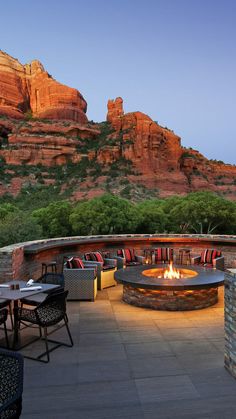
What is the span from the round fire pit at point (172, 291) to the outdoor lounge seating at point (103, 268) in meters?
1.28

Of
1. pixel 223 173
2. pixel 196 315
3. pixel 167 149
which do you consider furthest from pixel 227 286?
pixel 223 173

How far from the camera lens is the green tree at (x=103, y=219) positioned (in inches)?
946

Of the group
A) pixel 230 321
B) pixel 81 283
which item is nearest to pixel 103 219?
pixel 81 283

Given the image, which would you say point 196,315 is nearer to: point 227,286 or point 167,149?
point 227,286

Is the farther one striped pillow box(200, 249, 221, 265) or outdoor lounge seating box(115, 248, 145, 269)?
outdoor lounge seating box(115, 248, 145, 269)

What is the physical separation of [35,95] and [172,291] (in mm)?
92728

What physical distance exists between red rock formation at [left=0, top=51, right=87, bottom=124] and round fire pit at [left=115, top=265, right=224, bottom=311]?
7344cm

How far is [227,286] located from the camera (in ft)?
12.8

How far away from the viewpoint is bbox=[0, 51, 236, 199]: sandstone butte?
5394 cm

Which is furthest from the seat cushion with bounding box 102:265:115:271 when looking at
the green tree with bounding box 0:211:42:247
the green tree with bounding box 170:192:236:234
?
the green tree with bounding box 170:192:236:234

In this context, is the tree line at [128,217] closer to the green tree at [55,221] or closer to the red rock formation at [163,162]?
the green tree at [55,221]

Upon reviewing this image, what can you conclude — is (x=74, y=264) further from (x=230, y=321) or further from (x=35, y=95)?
(x=35, y=95)

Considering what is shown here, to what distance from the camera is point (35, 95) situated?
89250 millimetres

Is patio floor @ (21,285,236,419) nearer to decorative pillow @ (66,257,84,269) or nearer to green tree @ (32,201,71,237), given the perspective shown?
decorative pillow @ (66,257,84,269)
